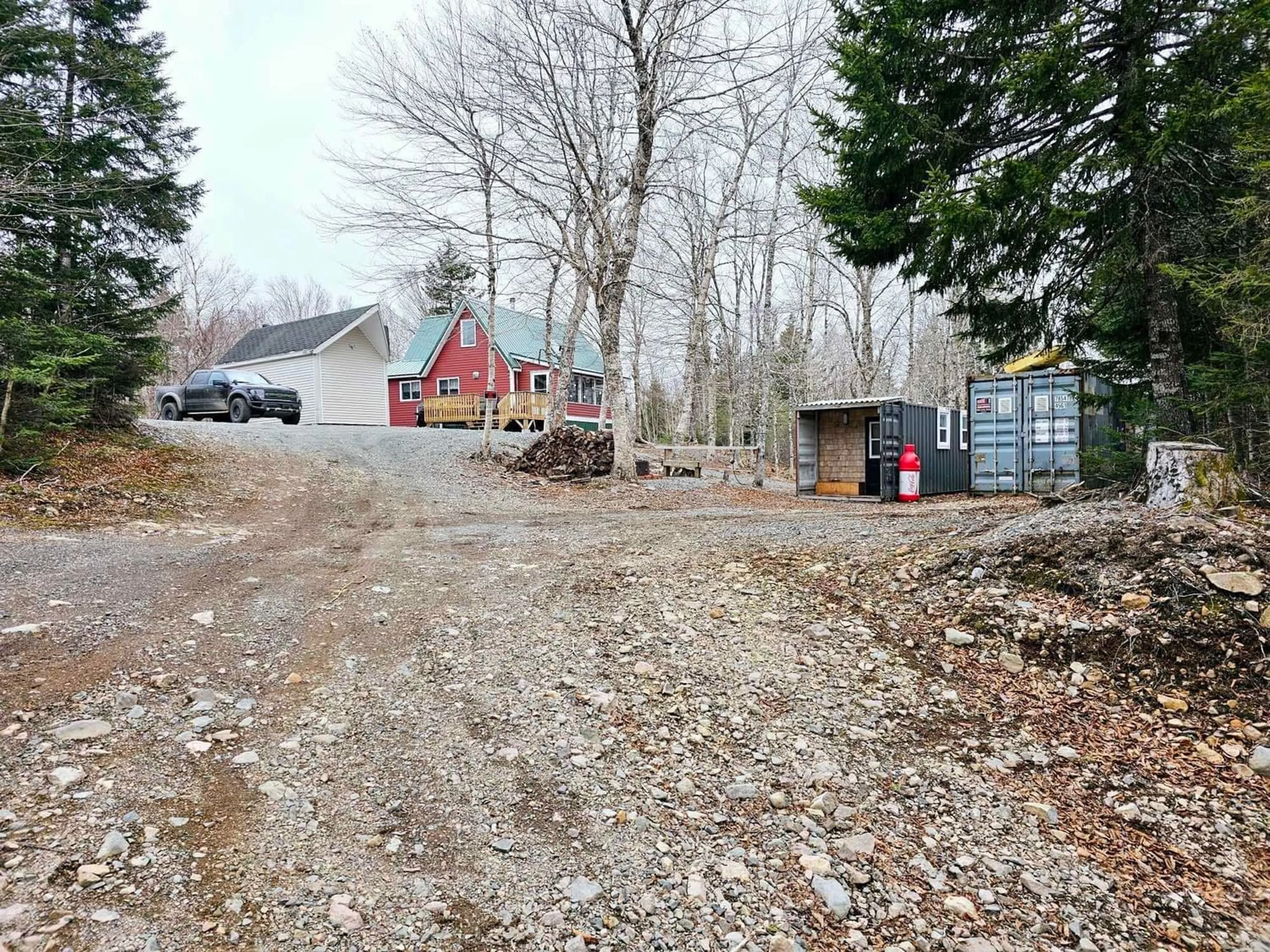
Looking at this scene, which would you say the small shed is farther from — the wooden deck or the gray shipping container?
the wooden deck

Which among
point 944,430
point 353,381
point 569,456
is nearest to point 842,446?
point 944,430

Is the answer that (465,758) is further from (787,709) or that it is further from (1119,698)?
(1119,698)

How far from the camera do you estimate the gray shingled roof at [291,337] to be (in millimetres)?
23484

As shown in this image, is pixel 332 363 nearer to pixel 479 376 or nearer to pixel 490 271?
pixel 479 376

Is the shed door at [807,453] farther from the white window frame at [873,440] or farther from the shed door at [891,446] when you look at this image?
the shed door at [891,446]

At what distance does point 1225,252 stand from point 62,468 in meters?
12.5

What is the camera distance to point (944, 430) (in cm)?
1332

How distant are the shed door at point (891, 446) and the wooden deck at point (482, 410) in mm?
13675

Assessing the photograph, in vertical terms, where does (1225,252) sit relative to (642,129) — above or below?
below

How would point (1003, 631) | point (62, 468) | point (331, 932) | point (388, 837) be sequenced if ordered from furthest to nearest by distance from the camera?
1. point (62, 468)
2. point (1003, 631)
3. point (388, 837)
4. point (331, 932)

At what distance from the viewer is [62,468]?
715 centimetres

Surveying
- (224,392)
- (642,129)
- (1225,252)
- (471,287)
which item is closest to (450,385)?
(471,287)

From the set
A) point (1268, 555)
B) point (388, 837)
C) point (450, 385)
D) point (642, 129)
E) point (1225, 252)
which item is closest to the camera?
point (388, 837)

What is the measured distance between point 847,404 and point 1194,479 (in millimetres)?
8662
